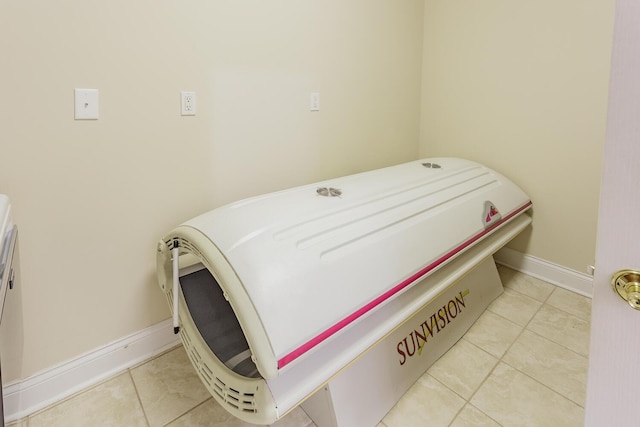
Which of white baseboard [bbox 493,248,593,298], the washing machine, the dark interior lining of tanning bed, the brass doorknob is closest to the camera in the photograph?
the brass doorknob

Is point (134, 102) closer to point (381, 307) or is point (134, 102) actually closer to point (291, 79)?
point (291, 79)

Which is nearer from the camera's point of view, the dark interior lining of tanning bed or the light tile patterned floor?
the dark interior lining of tanning bed

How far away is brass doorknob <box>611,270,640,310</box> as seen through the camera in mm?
548

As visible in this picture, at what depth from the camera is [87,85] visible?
1288mm

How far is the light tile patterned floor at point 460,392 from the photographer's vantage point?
1316mm

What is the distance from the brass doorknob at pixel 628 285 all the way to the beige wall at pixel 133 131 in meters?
1.52

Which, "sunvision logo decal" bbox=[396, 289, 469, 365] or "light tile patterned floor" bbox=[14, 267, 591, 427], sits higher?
"sunvision logo decal" bbox=[396, 289, 469, 365]

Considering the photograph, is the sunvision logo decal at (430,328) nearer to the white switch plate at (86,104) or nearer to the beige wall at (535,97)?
the beige wall at (535,97)

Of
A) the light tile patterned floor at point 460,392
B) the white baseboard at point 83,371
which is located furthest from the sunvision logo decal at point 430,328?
the white baseboard at point 83,371

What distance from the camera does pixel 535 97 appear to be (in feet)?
6.89

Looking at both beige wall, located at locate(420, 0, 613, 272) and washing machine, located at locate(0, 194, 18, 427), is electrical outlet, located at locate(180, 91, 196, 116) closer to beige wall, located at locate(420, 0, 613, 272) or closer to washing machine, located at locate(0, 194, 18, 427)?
washing machine, located at locate(0, 194, 18, 427)

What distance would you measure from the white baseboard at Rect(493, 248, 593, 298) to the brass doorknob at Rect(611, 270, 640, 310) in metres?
1.82

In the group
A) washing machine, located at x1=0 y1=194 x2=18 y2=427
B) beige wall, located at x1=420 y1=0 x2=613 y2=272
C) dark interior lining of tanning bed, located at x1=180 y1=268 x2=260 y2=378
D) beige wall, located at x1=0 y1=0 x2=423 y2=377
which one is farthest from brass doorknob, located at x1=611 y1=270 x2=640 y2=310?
beige wall, located at x1=420 y1=0 x2=613 y2=272

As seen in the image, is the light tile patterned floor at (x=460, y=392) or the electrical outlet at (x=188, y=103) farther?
the electrical outlet at (x=188, y=103)
